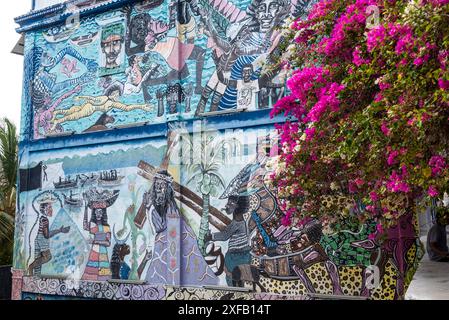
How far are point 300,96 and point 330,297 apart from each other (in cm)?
358

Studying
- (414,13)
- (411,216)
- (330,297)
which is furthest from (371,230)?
(414,13)

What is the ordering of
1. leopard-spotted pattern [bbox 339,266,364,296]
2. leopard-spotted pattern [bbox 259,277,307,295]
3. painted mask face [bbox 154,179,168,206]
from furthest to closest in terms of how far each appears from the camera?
1. painted mask face [bbox 154,179,168,206]
2. leopard-spotted pattern [bbox 259,277,307,295]
3. leopard-spotted pattern [bbox 339,266,364,296]

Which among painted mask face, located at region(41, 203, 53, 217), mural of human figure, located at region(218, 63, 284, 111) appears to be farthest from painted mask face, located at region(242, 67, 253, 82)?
painted mask face, located at region(41, 203, 53, 217)

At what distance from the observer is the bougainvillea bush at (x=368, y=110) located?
464cm

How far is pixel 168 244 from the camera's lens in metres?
9.79

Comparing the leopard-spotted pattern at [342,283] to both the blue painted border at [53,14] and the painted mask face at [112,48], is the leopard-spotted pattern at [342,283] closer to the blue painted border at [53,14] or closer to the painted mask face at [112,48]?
the painted mask face at [112,48]

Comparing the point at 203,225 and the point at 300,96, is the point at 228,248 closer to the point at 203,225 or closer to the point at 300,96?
the point at 203,225

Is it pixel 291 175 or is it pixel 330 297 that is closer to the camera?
pixel 291 175

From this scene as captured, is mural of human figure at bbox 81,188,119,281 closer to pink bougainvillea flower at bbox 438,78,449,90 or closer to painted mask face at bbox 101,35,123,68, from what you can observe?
painted mask face at bbox 101,35,123,68

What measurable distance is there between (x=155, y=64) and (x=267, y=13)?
268cm

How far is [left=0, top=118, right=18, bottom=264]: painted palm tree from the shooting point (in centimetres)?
1448

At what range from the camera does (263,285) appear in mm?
8891

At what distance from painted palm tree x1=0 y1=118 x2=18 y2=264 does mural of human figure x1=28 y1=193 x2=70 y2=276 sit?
3.10 metres

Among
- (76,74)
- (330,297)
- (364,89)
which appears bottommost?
(330,297)
